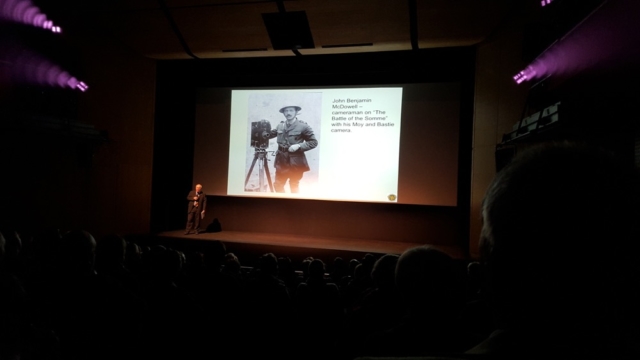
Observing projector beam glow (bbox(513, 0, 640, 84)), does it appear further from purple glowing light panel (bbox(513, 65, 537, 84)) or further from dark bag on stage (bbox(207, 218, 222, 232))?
dark bag on stage (bbox(207, 218, 222, 232))

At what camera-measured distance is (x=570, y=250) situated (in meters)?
0.50

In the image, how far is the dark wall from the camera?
26.1 ft

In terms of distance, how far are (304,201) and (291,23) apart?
151 inches

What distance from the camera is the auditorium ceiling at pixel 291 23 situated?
6465 mm

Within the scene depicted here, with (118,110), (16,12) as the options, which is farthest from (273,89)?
(16,12)

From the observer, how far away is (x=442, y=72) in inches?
316

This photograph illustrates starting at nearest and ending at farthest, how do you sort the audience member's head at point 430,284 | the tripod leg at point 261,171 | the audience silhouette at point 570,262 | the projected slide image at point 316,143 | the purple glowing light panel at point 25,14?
the audience silhouette at point 570,262, the audience member's head at point 430,284, the purple glowing light panel at point 25,14, the projected slide image at point 316,143, the tripod leg at point 261,171

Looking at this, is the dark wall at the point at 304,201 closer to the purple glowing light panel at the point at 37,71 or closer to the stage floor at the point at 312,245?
the stage floor at the point at 312,245

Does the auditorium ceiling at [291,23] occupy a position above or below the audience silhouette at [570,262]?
above

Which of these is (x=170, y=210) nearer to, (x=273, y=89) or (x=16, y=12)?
(x=273, y=89)

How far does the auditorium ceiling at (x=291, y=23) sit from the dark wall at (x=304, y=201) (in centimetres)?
62

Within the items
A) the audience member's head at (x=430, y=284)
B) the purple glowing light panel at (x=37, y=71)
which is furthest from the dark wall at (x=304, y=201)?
the audience member's head at (x=430, y=284)

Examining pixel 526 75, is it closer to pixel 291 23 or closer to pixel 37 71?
pixel 291 23

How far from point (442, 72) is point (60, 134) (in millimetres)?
6950
